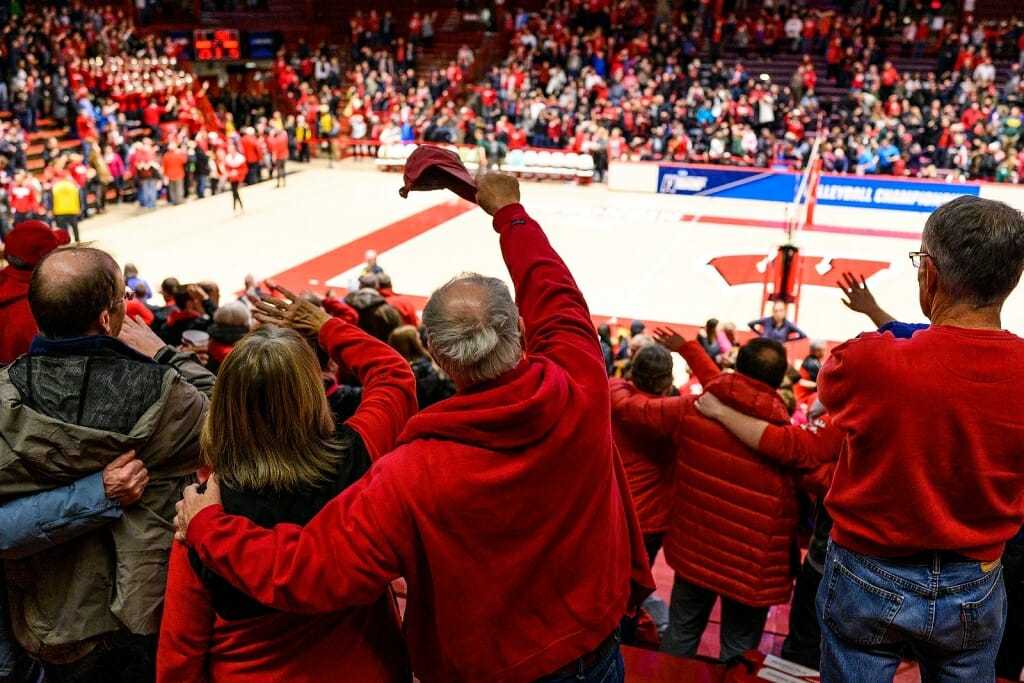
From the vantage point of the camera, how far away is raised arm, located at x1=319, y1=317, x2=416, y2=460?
2.20 m

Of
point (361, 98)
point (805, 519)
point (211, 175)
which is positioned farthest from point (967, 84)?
point (805, 519)

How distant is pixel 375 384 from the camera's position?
94.0 inches

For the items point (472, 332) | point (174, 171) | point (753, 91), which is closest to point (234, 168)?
point (174, 171)

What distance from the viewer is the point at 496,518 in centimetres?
181

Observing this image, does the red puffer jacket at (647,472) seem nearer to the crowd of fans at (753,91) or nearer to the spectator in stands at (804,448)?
the spectator in stands at (804,448)

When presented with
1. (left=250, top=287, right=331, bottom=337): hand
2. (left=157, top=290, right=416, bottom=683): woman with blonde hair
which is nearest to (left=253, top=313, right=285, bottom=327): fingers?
(left=250, top=287, right=331, bottom=337): hand

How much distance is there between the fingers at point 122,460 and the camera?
2119 millimetres

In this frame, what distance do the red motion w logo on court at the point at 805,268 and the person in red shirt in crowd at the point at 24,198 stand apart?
10.1m

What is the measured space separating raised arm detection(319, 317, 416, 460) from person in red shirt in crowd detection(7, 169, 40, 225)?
1343cm

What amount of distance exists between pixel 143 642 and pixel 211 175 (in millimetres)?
17749

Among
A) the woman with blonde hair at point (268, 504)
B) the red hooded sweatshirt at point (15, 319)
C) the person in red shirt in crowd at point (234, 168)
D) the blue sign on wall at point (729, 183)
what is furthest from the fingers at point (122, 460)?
the person in red shirt in crowd at point (234, 168)

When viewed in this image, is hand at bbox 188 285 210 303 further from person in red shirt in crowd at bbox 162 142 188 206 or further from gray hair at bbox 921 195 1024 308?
person in red shirt in crowd at bbox 162 142 188 206

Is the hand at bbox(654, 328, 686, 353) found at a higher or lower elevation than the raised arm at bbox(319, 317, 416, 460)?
lower

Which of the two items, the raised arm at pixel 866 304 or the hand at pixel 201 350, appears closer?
the raised arm at pixel 866 304
